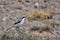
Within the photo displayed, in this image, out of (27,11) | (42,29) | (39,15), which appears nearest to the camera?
(42,29)

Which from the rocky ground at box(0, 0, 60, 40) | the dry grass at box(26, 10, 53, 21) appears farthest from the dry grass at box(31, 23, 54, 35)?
the dry grass at box(26, 10, 53, 21)

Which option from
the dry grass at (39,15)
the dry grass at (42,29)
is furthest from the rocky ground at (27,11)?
the dry grass at (39,15)

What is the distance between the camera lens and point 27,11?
1689cm

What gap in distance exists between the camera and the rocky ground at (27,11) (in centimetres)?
1452

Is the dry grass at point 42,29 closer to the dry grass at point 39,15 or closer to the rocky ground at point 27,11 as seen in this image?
the rocky ground at point 27,11

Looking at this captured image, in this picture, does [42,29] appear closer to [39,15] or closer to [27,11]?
[39,15]

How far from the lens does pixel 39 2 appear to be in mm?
18344

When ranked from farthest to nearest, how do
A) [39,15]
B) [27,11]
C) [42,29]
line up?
[27,11] → [39,15] → [42,29]

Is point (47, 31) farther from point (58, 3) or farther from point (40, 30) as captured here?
point (58, 3)

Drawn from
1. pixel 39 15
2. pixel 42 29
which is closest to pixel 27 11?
pixel 39 15

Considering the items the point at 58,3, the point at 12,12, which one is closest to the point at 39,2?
the point at 58,3

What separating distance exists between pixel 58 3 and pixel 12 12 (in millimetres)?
2993

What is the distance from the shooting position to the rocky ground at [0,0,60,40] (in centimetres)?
1452

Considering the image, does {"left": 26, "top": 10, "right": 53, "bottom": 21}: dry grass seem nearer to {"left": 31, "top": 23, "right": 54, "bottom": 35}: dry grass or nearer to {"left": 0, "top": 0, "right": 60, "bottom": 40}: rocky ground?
{"left": 0, "top": 0, "right": 60, "bottom": 40}: rocky ground
